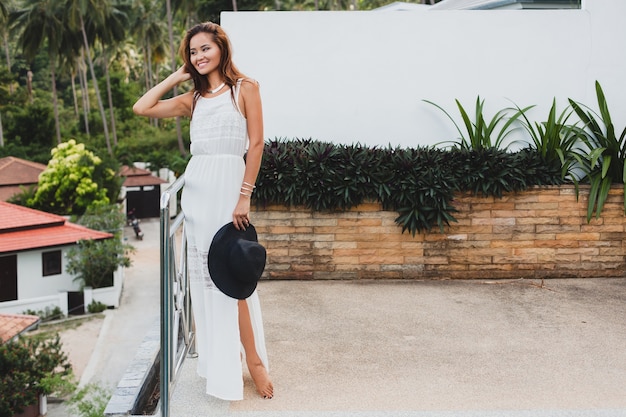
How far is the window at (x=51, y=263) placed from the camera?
72.6 ft

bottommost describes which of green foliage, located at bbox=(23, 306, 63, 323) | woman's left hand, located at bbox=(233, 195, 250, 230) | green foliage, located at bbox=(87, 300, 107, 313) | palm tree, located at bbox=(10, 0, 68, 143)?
Result: green foliage, located at bbox=(23, 306, 63, 323)

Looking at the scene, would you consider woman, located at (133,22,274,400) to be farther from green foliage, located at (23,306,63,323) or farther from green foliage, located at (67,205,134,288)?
green foliage, located at (23,306,63,323)

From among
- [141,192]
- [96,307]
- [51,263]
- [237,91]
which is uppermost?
[237,91]

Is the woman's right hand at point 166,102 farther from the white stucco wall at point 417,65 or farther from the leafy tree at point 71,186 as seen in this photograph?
the leafy tree at point 71,186

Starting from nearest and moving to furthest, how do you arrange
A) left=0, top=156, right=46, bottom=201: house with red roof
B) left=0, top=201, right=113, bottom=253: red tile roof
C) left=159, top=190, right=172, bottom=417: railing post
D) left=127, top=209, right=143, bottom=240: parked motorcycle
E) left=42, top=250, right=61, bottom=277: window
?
left=159, top=190, right=172, bottom=417: railing post < left=0, top=201, right=113, bottom=253: red tile roof < left=42, top=250, right=61, bottom=277: window < left=127, top=209, right=143, bottom=240: parked motorcycle < left=0, top=156, right=46, bottom=201: house with red roof

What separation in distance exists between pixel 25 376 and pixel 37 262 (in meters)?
8.92

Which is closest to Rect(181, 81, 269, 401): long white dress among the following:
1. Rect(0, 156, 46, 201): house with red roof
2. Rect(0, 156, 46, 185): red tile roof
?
Rect(0, 156, 46, 201): house with red roof

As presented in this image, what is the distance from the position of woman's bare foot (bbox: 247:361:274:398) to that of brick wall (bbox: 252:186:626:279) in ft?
8.44

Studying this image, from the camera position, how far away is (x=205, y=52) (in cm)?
298

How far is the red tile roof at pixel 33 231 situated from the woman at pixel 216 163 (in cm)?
1944

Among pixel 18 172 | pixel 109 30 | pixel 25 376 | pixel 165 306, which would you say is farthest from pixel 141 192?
pixel 165 306

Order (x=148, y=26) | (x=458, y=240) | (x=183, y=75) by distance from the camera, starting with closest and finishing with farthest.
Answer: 1. (x=183, y=75)
2. (x=458, y=240)
3. (x=148, y=26)

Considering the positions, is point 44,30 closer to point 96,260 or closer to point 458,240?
point 96,260

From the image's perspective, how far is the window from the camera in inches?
871
